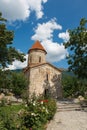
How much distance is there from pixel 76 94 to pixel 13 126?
3780 centimetres

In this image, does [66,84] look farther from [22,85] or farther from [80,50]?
[80,50]

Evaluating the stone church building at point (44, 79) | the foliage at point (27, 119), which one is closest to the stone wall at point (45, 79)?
the stone church building at point (44, 79)

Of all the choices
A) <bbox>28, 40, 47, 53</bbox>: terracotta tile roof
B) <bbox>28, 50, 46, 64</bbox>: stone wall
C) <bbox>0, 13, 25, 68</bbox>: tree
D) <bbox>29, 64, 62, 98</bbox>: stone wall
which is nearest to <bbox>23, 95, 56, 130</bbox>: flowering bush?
<bbox>0, 13, 25, 68</bbox>: tree

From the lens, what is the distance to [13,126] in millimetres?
12422

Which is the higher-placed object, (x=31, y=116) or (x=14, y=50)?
(x=14, y=50)

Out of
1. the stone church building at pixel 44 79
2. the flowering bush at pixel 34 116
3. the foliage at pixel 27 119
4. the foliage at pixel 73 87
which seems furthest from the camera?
the stone church building at pixel 44 79

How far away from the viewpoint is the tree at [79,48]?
1449 inches

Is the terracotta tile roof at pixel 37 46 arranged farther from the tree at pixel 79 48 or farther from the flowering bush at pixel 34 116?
the flowering bush at pixel 34 116

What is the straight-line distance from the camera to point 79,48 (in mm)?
37375

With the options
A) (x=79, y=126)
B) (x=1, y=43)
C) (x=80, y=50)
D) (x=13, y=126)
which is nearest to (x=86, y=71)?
(x=80, y=50)

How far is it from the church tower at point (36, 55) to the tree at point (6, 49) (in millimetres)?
21132

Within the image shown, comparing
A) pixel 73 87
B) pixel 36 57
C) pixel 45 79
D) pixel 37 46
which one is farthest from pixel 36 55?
pixel 73 87

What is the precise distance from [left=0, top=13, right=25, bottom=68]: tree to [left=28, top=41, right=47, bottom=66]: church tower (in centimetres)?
2113

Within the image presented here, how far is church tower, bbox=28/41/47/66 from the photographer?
55.1m
